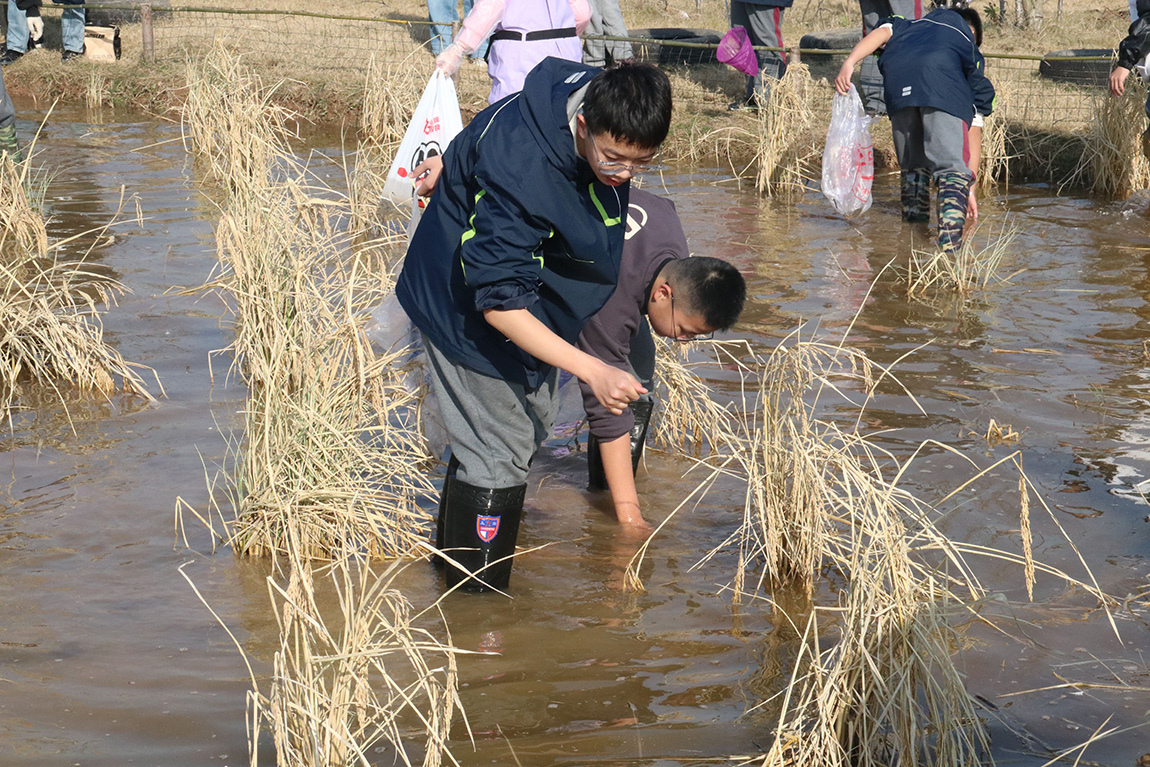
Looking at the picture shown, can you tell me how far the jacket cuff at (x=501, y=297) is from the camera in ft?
9.03

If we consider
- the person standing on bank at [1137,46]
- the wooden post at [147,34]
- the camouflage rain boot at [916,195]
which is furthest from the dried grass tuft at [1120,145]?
the wooden post at [147,34]

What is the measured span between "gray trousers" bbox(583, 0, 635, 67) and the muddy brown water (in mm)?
5030

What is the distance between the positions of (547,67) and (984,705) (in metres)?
1.85

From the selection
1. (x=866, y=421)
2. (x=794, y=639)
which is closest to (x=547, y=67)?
(x=794, y=639)

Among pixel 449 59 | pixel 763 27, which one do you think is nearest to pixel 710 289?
pixel 449 59

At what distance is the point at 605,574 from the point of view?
12.1ft

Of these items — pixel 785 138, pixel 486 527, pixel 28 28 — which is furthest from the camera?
pixel 28 28

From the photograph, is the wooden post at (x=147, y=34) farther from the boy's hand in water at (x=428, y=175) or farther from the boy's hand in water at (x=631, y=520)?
the boy's hand in water at (x=631, y=520)

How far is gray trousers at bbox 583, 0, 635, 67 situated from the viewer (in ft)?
35.7

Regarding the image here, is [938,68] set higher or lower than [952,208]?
higher

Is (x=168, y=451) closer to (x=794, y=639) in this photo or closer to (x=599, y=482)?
(x=599, y=482)

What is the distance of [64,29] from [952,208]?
9.72 metres

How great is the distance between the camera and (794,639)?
3236mm

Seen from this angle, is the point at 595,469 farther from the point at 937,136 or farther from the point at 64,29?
the point at 64,29
